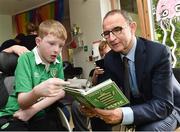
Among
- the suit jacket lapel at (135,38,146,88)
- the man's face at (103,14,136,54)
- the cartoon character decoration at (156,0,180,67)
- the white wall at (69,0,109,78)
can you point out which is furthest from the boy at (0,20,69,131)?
the white wall at (69,0,109,78)

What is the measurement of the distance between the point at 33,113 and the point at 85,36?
3.52 metres

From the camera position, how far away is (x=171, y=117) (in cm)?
146

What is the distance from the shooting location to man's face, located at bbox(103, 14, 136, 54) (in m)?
1.48

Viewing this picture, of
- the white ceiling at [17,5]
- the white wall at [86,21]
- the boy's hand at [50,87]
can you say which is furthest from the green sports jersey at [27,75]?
the white ceiling at [17,5]

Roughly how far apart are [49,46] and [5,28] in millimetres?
5655

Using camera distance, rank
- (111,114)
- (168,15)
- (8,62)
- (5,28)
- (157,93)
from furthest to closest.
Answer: (5,28) < (168,15) < (8,62) < (157,93) < (111,114)

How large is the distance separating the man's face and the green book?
0.39 metres

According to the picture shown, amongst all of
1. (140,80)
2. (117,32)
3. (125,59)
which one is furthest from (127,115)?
(117,32)

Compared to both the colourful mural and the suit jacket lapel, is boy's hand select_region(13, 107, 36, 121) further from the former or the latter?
the colourful mural

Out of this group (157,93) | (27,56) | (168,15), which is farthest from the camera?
(168,15)

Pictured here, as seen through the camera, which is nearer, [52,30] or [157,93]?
[157,93]

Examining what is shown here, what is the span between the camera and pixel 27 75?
5.03ft

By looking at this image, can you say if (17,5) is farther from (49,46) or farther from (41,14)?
(49,46)

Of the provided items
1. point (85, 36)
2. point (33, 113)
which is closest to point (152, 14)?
point (85, 36)
